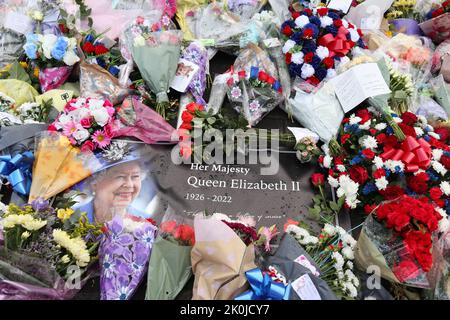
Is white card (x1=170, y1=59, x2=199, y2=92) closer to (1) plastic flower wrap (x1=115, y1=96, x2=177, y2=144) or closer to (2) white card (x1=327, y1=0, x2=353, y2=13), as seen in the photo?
(1) plastic flower wrap (x1=115, y1=96, x2=177, y2=144)

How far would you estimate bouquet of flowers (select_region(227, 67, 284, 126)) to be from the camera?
8.44ft

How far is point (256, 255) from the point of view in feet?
5.96

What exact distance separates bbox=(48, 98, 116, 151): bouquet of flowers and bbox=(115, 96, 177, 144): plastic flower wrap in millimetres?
76

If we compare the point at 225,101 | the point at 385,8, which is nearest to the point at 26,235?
the point at 225,101

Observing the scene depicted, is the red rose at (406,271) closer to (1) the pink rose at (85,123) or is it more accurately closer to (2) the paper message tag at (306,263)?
(2) the paper message tag at (306,263)

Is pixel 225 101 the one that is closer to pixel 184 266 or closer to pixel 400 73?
pixel 400 73

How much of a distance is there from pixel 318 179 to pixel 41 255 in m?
1.38

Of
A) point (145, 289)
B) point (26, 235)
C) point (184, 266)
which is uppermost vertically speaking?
point (26, 235)

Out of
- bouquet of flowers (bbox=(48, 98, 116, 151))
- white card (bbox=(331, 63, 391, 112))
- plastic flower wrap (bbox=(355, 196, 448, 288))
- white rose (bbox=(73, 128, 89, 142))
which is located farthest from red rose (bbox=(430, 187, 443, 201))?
white rose (bbox=(73, 128, 89, 142))

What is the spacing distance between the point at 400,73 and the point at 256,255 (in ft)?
5.01

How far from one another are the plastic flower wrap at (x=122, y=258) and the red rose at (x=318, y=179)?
36.9 inches

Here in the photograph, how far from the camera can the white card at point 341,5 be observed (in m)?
2.92

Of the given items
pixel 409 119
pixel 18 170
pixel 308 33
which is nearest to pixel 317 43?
pixel 308 33

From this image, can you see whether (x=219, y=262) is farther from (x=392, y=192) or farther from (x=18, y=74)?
(x=18, y=74)
